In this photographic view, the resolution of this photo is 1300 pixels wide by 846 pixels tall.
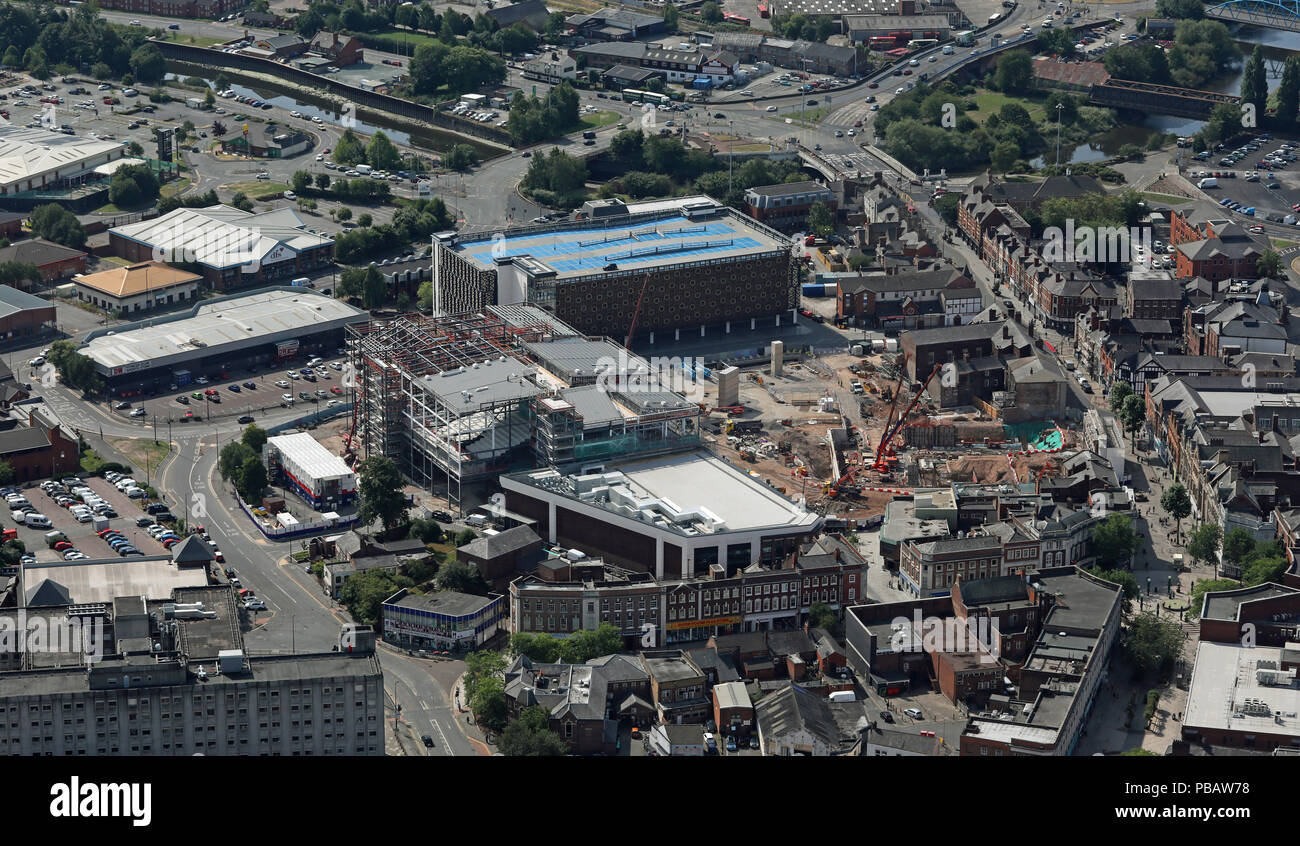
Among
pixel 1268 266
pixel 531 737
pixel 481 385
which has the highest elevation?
pixel 481 385

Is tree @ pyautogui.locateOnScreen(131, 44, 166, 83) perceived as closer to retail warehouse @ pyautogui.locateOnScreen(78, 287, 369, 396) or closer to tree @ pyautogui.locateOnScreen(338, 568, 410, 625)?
retail warehouse @ pyautogui.locateOnScreen(78, 287, 369, 396)

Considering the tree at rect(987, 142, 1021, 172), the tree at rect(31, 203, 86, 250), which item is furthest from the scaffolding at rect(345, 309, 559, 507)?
the tree at rect(987, 142, 1021, 172)

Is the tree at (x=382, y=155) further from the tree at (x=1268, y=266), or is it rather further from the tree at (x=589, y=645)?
the tree at (x=589, y=645)

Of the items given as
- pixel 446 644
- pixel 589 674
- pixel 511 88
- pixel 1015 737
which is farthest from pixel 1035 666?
pixel 511 88

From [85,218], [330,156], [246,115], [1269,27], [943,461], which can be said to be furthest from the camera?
[1269,27]

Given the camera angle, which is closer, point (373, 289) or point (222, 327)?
point (222, 327)

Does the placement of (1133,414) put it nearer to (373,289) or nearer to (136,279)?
(373,289)

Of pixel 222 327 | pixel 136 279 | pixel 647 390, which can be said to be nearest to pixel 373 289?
pixel 222 327

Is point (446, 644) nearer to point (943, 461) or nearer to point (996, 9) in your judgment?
point (943, 461)
